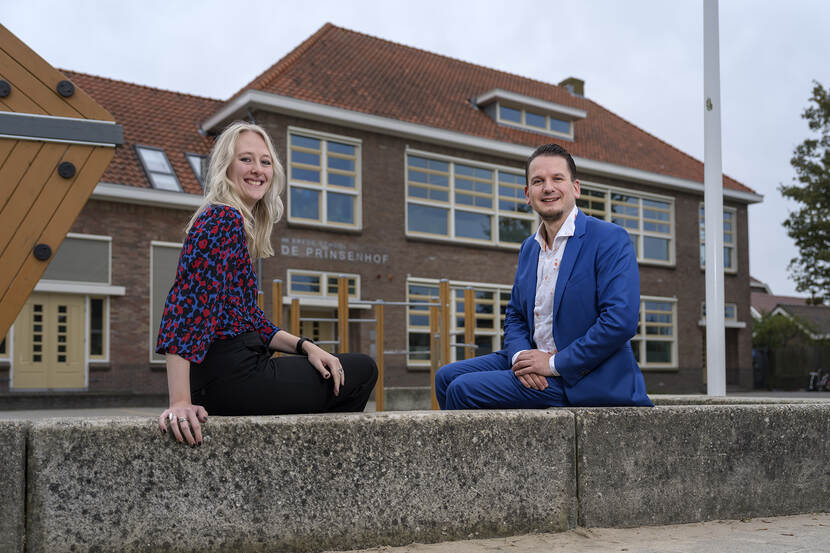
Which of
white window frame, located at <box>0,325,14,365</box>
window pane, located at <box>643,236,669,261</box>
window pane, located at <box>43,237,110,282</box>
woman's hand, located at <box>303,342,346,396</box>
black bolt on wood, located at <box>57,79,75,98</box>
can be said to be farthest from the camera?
window pane, located at <box>643,236,669,261</box>

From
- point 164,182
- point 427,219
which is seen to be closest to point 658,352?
point 427,219

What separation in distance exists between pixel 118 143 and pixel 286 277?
15146 mm

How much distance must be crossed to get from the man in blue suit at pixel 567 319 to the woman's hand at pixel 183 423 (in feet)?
4.24

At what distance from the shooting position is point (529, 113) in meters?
24.4

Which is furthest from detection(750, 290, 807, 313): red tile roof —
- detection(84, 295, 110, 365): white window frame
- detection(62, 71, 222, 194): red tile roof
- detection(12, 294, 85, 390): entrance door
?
detection(12, 294, 85, 390): entrance door

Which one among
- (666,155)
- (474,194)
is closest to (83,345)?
(474,194)

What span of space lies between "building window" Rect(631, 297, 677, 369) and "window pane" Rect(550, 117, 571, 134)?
232 inches

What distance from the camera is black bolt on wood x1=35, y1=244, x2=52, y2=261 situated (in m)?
3.06

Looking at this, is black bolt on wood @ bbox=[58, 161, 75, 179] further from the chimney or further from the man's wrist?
the chimney

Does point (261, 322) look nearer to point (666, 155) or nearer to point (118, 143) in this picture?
point (118, 143)

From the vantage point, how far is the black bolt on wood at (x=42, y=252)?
3.06m

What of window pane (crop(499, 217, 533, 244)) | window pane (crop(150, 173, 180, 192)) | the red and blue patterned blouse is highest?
window pane (crop(150, 173, 180, 192))

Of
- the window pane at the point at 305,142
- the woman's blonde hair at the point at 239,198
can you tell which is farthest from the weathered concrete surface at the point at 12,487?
the window pane at the point at 305,142

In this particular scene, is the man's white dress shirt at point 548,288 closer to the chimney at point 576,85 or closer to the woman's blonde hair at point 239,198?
the woman's blonde hair at point 239,198
